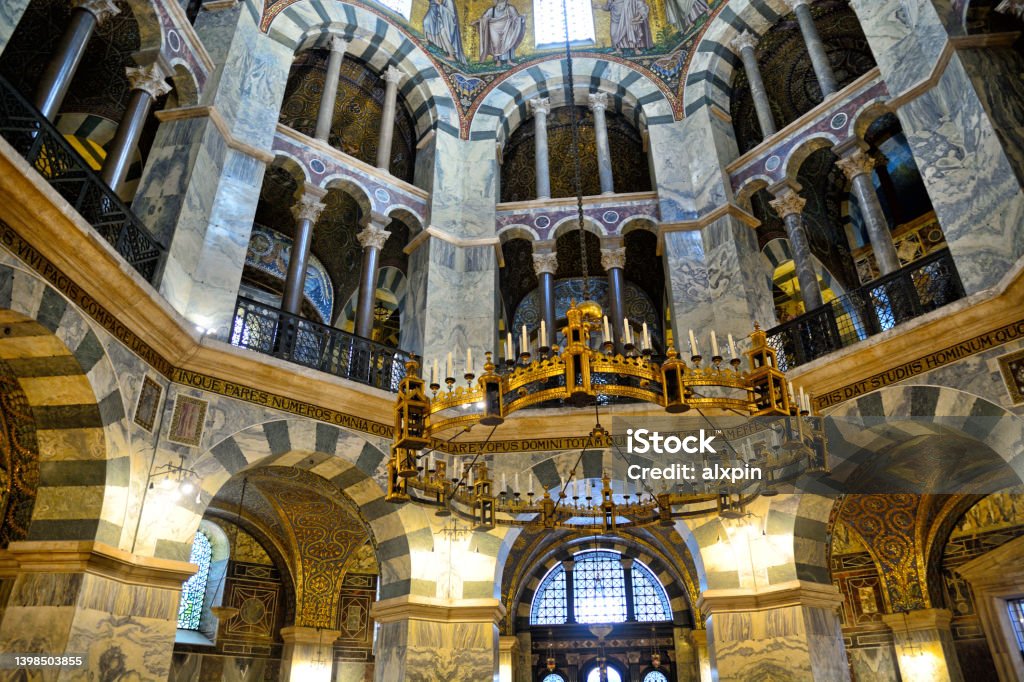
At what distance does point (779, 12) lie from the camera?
11289 mm

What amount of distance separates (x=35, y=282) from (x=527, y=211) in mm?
7103

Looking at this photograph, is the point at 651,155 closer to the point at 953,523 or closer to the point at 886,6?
the point at 886,6

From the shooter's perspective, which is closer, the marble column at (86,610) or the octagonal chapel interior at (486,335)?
the marble column at (86,610)

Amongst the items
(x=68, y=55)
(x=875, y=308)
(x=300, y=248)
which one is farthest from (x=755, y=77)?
(x=68, y=55)

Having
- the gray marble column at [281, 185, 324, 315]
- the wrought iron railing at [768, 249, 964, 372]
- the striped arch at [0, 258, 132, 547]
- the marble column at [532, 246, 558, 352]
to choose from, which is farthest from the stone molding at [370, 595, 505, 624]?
the wrought iron railing at [768, 249, 964, 372]

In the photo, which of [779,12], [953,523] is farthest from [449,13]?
[953,523]

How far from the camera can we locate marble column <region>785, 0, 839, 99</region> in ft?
32.9

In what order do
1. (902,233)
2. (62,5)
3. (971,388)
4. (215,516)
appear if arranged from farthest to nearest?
(902,233)
(215,516)
(62,5)
(971,388)

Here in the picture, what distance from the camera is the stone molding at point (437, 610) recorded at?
812 centimetres

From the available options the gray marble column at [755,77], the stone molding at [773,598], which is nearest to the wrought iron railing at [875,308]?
the stone molding at [773,598]

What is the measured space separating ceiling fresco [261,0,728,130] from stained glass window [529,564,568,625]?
31.9 feet

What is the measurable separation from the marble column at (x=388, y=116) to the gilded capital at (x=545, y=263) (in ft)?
8.61

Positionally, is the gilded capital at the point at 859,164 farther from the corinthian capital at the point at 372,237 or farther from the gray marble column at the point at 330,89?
the gray marble column at the point at 330,89

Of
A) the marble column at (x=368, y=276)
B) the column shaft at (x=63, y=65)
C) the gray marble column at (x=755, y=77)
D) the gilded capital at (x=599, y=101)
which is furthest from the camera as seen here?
the gilded capital at (x=599, y=101)
